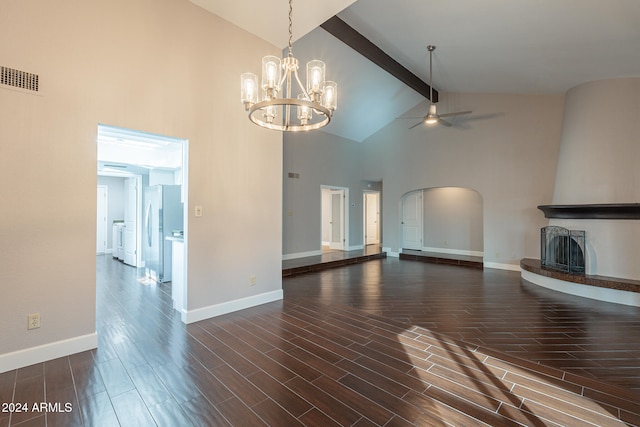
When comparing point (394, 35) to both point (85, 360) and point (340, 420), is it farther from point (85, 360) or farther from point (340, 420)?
point (85, 360)

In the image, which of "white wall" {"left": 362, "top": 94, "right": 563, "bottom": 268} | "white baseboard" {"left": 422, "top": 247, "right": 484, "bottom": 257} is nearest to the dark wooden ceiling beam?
"white wall" {"left": 362, "top": 94, "right": 563, "bottom": 268}

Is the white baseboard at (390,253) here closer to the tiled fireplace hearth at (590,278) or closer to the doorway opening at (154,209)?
the tiled fireplace hearth at (590,278)

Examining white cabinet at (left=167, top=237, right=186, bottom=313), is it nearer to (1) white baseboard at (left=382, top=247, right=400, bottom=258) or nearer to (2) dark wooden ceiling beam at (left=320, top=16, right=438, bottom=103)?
(2) dark wooden ceiling beam at (left=320, top=16, right=438, bottom=103)

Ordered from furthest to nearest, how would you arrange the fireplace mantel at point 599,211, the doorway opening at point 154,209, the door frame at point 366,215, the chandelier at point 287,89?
the door frame at point 366,215, the fireplace mantel at point 599,211, the doorway opening at point 154,209, the chandelier at point 287,89

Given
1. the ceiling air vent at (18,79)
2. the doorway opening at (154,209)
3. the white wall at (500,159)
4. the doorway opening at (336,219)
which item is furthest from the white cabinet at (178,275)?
the white wall at (500,159)

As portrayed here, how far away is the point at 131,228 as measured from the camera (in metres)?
6.69

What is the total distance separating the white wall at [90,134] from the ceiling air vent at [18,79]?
0.16 ft

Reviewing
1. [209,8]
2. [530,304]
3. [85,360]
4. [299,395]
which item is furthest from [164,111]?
[530,304]

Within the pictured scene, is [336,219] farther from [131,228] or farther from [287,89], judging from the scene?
[287,89]

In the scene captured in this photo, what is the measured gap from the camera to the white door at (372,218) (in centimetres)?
1027

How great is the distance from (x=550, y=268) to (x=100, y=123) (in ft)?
22.6

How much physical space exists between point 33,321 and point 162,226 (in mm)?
2865

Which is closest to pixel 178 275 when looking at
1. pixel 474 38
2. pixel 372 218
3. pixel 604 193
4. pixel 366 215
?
pixel 474 38

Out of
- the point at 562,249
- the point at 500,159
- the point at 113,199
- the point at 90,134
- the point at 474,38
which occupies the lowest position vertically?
the point at 562,249
